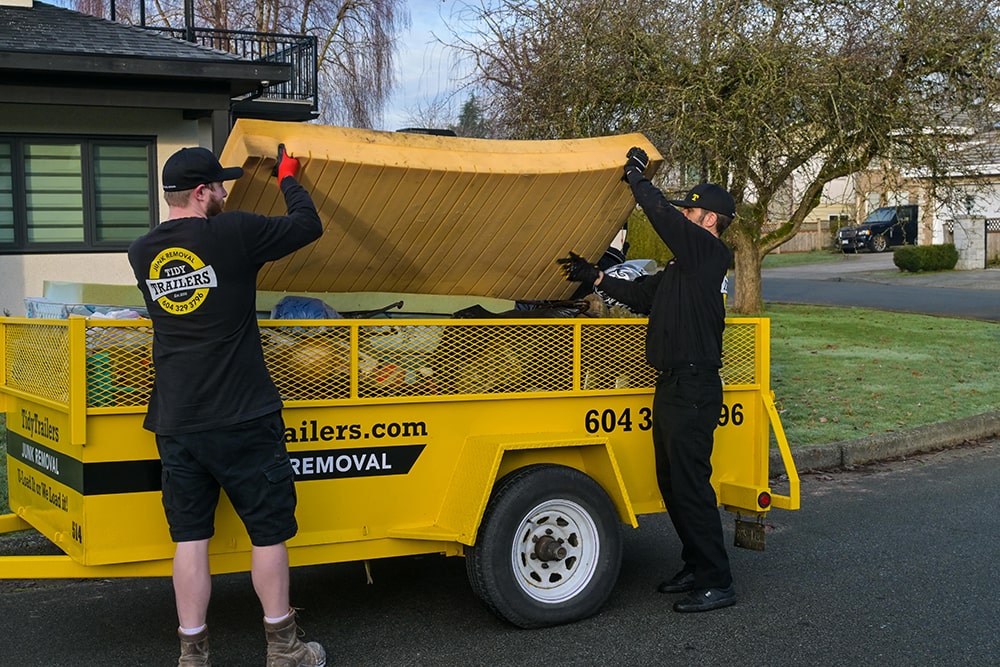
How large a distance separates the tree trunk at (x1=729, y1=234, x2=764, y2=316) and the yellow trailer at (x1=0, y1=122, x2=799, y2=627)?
1268 cm

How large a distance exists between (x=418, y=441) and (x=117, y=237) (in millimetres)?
10433

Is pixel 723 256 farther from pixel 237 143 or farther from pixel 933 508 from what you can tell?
pixel 933 508

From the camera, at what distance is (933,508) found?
680cm

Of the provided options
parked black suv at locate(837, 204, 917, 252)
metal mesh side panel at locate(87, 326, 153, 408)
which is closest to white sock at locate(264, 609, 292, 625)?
metal mesh side panel at locate(87, 326, 153, 408)

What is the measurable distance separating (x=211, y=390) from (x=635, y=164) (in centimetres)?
223

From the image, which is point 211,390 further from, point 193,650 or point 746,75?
point 746,75

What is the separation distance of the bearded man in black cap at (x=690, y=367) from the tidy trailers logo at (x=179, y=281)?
2.02 meters

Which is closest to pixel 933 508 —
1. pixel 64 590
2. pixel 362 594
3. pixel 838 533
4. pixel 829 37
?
pixel 838 533

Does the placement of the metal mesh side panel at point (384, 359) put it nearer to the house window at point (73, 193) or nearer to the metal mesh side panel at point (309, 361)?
the metal mesh side panel at point (309, 361)

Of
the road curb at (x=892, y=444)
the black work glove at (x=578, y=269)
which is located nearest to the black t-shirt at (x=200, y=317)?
the black work glove at (x=578, y=269)

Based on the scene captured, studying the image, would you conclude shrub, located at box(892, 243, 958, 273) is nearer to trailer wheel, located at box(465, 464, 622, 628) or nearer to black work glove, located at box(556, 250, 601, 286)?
black work glove, located at box(556, 250, 601, 286)

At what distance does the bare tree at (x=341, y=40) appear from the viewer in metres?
30.2

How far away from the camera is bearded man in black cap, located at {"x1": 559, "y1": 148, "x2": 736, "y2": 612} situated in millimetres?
4730

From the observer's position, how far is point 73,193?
13.3 m
